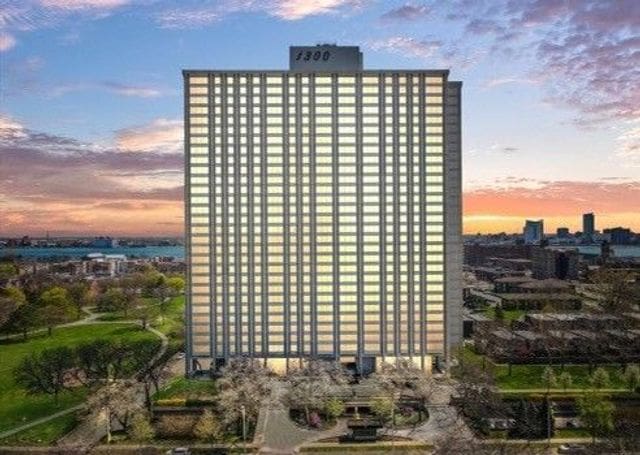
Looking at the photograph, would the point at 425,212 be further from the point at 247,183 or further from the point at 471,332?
the point at 471,332

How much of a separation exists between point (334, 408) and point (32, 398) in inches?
1992

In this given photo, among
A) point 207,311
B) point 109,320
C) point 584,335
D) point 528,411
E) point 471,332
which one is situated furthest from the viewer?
point 109,320

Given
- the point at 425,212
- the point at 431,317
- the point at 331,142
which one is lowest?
the point at 431,317

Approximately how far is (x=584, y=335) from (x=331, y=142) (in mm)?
65782

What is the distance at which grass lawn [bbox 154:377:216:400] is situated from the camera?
93.9m

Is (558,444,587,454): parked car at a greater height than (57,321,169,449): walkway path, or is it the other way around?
(558,444,587,454): parked car

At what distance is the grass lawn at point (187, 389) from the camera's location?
93875 mm

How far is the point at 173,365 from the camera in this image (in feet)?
385

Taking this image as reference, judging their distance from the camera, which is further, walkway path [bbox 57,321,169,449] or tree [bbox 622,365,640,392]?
tree [bbox 622,365,640,392]

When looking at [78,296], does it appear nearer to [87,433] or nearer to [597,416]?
[87,433]

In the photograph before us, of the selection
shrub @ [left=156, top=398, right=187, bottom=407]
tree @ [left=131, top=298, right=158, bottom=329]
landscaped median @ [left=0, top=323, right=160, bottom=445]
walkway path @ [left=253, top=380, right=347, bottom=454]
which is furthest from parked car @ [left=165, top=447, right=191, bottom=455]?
tree @ [left=131, top=298, right=158, bottom=329]

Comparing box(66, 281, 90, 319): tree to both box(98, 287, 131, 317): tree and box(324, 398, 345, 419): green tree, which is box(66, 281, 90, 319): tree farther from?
box(324, 398, 345, 419): green tree

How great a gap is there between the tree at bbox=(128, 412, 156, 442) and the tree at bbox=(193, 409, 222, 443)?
224 inches

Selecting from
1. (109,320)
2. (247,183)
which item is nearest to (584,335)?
(247,183)
